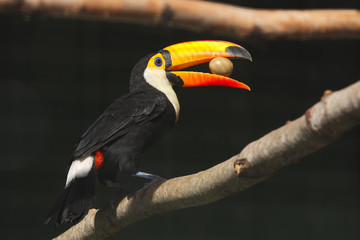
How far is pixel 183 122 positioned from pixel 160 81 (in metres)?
1.78

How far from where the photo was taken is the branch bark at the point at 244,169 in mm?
1154

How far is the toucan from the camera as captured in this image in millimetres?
1889

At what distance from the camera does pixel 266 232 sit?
392 cm

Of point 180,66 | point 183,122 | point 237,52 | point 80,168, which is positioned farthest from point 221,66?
point 183,122

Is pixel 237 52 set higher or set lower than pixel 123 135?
higher

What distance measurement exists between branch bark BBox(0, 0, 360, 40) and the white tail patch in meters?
0.46

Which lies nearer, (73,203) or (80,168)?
(73,203)

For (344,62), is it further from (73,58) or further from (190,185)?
(190,185)

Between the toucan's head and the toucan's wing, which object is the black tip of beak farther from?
the toucan's wing

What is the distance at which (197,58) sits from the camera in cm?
213

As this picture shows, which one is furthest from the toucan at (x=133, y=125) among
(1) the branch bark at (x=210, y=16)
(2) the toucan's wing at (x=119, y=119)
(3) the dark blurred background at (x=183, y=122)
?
(3) the dark blurred background at (x=183, y=122)

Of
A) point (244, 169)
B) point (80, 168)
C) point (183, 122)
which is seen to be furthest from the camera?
point (183, 122)

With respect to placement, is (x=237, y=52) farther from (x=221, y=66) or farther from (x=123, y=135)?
(x=123, y=135)

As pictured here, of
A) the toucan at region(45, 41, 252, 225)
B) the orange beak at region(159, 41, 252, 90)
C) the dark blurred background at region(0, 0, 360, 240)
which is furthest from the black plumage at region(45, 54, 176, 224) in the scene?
the dark blurred background at region(0, 0, 360, 240)
